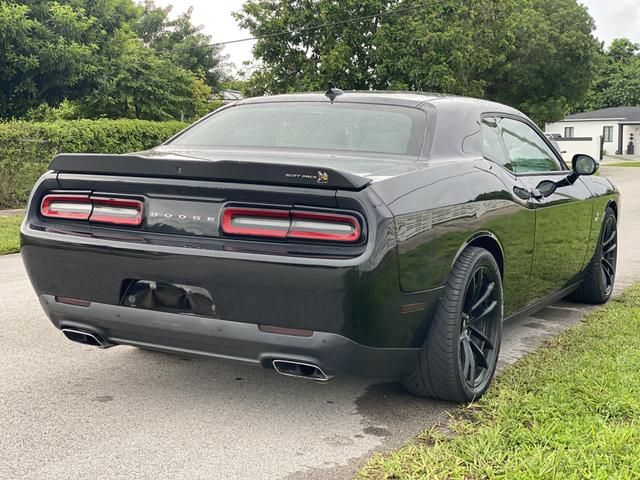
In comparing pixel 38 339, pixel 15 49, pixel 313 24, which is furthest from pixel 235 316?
pixel 313 24

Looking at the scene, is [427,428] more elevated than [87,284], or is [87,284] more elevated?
[87,284]

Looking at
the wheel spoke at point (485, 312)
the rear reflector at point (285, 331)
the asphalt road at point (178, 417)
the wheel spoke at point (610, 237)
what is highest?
the rear reflector at point (285, 331)

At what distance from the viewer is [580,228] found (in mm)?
5027

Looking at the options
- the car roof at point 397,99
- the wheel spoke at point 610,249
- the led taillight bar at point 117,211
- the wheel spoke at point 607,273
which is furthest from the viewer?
the wheel spoke at point 610,249

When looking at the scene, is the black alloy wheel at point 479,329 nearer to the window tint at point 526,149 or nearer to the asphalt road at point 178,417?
the asphalt road at point 178,417

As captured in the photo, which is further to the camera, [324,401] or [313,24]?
[313,24]

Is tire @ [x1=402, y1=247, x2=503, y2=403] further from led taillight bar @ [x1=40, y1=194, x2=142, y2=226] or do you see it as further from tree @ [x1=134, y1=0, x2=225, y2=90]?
tree @ [x1=134, y1=0, x2=225, y2=90]

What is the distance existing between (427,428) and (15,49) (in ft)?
52.6

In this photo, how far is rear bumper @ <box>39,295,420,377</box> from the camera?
2.88 metres

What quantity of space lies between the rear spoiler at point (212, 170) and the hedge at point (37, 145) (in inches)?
395

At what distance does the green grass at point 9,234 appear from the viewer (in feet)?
27.6

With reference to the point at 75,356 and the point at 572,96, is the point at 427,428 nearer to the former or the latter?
the point at 75,356

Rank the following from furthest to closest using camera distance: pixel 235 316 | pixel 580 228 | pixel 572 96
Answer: pixel 572 96
pixel 580 228
pixel 235 316

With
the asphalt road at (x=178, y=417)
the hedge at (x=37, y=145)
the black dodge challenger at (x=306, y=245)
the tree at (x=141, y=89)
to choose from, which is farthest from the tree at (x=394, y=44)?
the asphalt road at (x=178, y=417)
